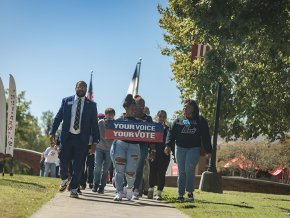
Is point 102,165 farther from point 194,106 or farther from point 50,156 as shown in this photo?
point 50,156

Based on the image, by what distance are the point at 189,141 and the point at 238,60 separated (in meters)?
12.0

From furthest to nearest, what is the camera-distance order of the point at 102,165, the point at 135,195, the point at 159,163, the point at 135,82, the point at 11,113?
1. the point at 135,82
2. the point at 11,113
3. the point at 102,165
4. the point at 159,163
5. the point at 135,195

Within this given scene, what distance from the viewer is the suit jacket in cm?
936

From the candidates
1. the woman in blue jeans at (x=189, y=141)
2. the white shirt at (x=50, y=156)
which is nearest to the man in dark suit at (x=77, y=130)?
the woman in blue jeans at (x=189, y=141)

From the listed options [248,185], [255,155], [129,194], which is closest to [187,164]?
[129,194]

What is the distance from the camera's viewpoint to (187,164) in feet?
33.4

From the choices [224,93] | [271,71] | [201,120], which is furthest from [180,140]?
[224,93]

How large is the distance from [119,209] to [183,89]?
21883mm

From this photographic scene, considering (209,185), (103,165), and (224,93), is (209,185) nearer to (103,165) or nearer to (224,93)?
(103,165)

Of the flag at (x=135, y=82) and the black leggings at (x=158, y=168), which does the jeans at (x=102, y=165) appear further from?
the flag at (x=135, y=82)

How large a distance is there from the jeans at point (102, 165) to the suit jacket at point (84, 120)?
5.25ft

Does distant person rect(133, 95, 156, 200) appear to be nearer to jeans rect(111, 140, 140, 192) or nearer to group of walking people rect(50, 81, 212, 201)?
group of walking people rect(50, 81, 212, 201)

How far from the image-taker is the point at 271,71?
67.8 ft

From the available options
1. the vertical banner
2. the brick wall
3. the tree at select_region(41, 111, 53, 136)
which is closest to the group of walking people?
the vertical banner
